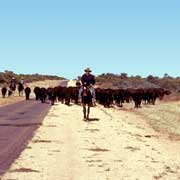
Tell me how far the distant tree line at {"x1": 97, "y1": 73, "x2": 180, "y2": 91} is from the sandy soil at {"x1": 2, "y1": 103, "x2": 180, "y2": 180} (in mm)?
90915

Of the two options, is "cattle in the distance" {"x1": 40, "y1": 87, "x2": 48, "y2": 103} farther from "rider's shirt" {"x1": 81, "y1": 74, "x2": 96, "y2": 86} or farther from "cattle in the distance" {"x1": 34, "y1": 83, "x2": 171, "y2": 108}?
"rider's shirt" {"x1": 81, "y1": 74, "x2": 96, "y2": 86}

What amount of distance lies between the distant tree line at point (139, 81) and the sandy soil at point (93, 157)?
298 ft

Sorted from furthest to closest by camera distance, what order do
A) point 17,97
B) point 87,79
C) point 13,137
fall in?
point 17,97
point 87,79
point 13,137

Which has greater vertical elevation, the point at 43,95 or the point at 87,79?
the point at 87,79

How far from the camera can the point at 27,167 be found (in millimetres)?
11266

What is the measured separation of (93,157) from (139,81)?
4703 inches

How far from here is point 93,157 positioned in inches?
510

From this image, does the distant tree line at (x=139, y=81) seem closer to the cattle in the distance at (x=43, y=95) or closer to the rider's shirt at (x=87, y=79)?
the cattle in the distance at (x=43, y=95)

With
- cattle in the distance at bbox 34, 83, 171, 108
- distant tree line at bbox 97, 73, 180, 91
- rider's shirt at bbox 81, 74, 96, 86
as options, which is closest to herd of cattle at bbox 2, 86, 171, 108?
cattle in the distance at bbox 34, 83, 171, 108

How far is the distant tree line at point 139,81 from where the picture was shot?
118 m

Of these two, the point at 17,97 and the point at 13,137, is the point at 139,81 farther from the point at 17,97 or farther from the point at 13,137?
the point at 13,137

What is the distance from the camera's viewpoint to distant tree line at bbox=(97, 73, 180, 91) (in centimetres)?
11768

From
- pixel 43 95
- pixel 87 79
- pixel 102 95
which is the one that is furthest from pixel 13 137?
pixel 43 95

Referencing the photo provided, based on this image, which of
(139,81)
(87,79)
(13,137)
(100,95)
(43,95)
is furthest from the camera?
(139,81)
